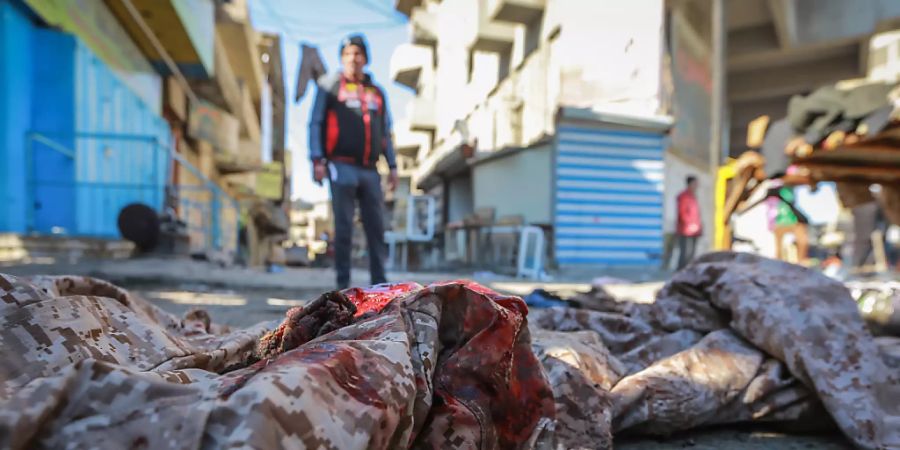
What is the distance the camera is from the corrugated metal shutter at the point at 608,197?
9969 mm

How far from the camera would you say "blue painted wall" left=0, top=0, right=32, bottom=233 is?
5695 mm

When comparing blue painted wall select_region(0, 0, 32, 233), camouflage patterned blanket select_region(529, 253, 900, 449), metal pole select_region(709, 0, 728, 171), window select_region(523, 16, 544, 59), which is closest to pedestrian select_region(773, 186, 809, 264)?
metal pole select_region(709, 0, 728, 171)

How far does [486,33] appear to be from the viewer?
11.8m

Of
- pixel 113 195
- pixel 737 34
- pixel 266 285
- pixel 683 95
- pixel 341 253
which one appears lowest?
pixel 266 285

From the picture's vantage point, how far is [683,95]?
11047mm

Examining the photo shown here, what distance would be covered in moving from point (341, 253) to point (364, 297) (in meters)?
2.88

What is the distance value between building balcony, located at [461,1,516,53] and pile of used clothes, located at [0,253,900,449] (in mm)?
10725

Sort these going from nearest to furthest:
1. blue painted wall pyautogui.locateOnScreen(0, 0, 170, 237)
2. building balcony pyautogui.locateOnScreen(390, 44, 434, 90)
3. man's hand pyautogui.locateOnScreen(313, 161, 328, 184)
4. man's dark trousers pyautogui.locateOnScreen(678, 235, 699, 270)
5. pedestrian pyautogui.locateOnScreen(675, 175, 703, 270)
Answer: man's hand pyautogui.locateOnScreen(313, 161, 328, 184), blue painted wall pyautogui.locateOnScreen(0, 0, 170, 237), pedestrian pyautogui.locateOnScreen(675, 175, 703, 270), man's dark trousers pyautogui.locateOnScreen(678, 235, 699, 270), building balcony pyautogui.locateOnScreen(390, 44, 434, 90)

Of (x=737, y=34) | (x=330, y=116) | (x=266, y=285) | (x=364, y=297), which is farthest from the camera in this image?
(x=737, y=34)

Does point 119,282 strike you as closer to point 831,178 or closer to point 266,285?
point 266,285

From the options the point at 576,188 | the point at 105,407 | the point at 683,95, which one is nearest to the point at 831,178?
the point at 576,188

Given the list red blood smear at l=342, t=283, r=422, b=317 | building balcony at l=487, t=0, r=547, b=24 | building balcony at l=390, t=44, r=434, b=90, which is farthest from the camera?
building balcony at l=390, t=44, r=434, b=90

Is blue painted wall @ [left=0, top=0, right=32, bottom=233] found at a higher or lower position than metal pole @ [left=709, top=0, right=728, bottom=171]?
lower

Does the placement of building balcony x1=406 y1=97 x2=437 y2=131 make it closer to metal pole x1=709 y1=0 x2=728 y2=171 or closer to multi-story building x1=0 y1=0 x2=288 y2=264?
multi-story building x1=0 y1=0 x2=288 y2=264
